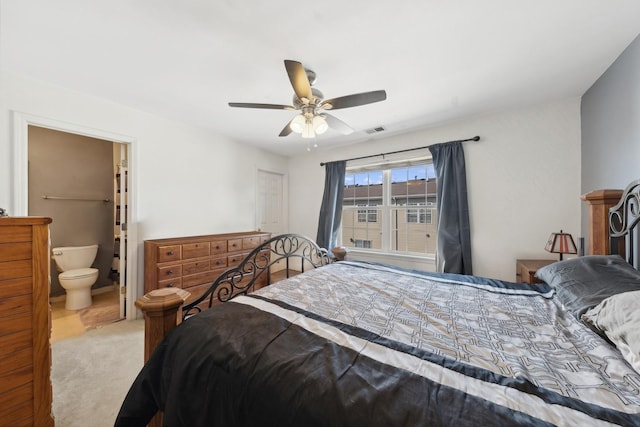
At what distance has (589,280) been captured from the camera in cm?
120

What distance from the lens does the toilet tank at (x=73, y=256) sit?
122 inches

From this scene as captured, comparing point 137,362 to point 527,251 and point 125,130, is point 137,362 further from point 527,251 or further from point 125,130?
point 527,251

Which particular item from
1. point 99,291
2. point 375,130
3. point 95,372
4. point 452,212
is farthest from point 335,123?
point 99,291

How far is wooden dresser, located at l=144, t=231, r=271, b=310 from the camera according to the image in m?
2.59

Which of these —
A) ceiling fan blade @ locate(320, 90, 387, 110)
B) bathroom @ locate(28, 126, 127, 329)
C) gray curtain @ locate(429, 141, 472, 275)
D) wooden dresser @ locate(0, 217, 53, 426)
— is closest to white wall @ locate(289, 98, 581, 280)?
gray curtain @ locate(429, 141, 472, 275)

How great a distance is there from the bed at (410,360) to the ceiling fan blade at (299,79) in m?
1.37

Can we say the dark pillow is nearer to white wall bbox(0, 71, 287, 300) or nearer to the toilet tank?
white wall bbox(0, 71, 287, 300)

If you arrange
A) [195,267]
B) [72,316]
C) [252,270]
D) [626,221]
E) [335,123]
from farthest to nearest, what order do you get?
[252,270], [195,267], [72,316], [335,123], [626,221]

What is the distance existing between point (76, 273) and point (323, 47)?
12.7 feet

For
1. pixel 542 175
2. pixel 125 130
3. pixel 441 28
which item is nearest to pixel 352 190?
pixel 542 175

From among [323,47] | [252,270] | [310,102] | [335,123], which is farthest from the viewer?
[252,270]

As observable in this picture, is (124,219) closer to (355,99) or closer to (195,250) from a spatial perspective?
(195,250)

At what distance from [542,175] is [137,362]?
14.3ft

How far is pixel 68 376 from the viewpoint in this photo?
178cm
